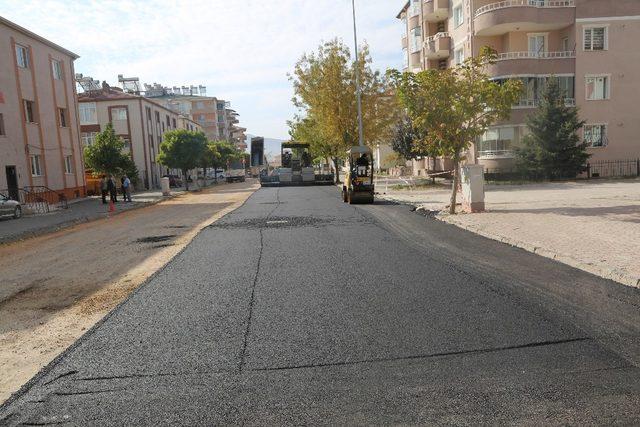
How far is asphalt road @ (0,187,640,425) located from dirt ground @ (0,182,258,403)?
40 centimetres

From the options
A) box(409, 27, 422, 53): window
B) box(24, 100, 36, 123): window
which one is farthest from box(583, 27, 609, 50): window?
box(24, 100, 36, 123): window

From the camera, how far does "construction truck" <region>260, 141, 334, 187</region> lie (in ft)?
138

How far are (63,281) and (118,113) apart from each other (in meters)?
49.1

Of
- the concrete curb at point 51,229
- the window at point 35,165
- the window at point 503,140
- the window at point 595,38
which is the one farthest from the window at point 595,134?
the window at point 35,165

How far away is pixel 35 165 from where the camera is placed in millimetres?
30812

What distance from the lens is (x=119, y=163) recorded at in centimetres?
3362

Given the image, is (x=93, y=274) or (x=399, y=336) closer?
(x=399, y=336)

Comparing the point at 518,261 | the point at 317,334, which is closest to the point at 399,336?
the point at 317,334

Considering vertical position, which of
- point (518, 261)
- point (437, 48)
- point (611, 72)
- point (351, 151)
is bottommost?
point (518, 261)

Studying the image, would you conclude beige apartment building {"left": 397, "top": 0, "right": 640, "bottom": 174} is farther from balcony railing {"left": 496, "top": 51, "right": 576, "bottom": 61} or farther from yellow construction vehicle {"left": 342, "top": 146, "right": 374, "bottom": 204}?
yellow construction vehicle {"left": 342, "top": 146, "right": 374, "bottom": 204}

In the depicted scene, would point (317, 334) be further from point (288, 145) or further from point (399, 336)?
point (288, 145)

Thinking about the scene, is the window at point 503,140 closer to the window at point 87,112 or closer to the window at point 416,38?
the window at point 416,38

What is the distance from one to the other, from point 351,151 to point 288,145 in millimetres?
24411

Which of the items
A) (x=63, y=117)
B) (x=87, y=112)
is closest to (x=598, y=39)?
(x=63, y=117)
